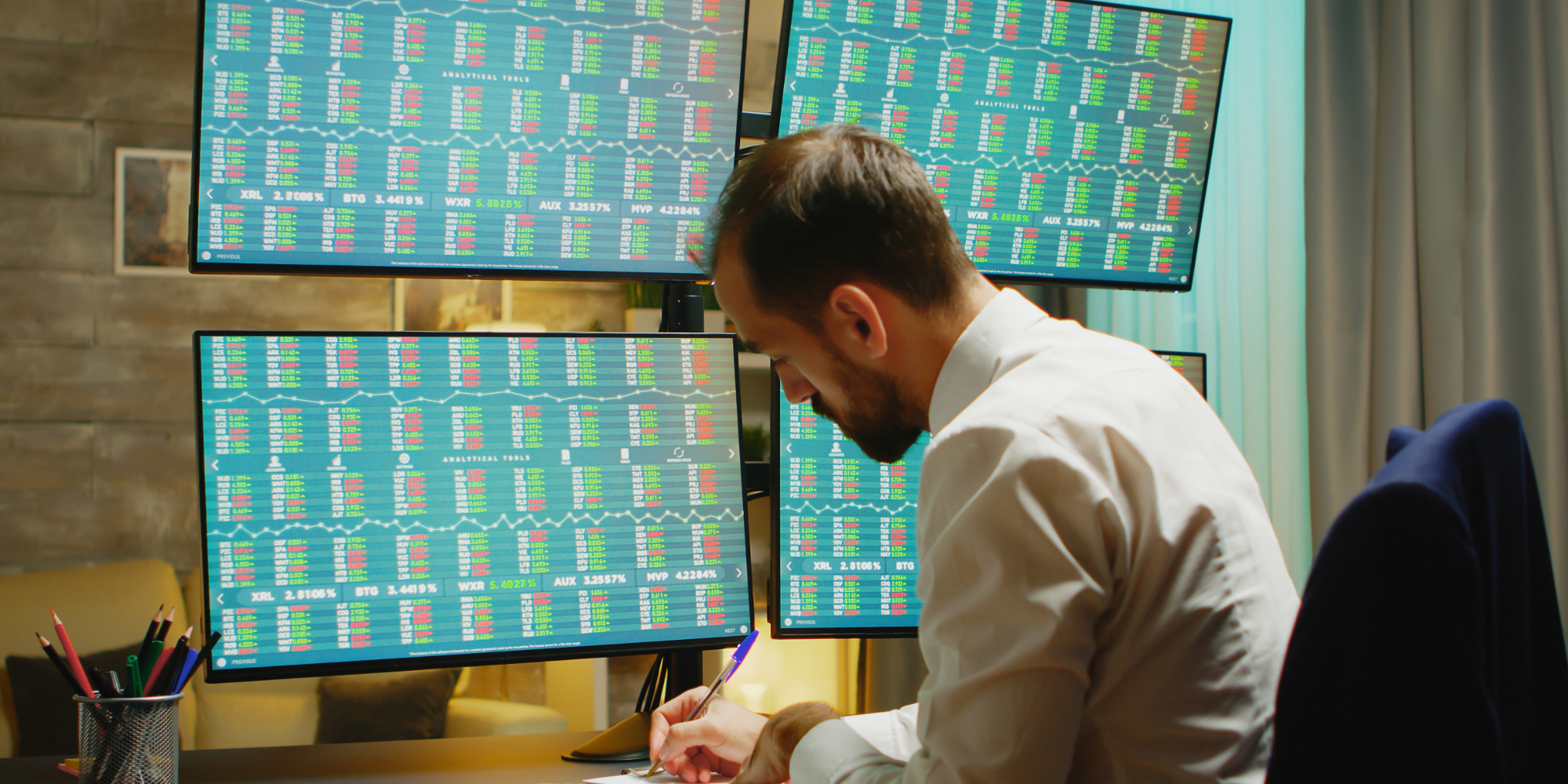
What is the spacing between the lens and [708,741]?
1012 millimetres

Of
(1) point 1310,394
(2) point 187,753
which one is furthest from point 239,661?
(1) point 1310,394

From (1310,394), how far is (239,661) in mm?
1587

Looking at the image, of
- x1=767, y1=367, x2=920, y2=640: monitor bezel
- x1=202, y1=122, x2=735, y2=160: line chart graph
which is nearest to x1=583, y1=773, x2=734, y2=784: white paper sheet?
x1=767, y1=367, x2=920, y2=640: monitor bezel

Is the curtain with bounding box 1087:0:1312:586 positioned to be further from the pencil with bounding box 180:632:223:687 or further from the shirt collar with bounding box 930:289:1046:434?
the pencil with bounding box 180:632:223:687

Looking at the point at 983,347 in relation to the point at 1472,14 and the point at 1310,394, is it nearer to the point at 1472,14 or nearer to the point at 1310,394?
the point at 1310,394

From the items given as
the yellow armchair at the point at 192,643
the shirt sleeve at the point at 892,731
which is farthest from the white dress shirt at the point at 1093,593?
the yellow armchair at the point at 192,643

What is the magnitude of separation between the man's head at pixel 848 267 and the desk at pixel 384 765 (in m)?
0.58

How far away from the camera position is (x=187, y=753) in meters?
1.17

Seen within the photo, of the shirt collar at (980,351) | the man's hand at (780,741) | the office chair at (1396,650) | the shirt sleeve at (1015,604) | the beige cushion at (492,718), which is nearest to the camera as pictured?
the office chair at (1396,650)

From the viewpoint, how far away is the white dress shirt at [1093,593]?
61cm

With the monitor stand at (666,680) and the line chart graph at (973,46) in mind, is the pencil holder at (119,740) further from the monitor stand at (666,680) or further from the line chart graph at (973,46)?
the line chart graph at (973,46)

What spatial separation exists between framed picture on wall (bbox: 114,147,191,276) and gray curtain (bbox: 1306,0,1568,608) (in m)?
2.27

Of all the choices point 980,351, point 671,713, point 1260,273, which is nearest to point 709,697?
point 671,713

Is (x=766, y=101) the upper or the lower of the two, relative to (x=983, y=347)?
upper
